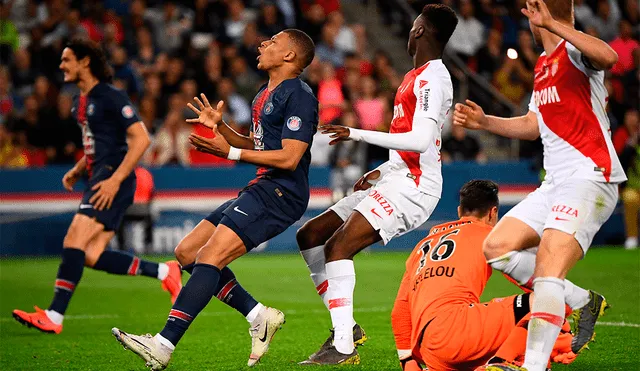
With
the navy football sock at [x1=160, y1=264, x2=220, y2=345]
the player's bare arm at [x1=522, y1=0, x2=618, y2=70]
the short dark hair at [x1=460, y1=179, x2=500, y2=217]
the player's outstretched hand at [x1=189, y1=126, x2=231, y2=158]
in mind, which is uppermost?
the player's bare arm at [x1=522, y1=0, x2=618, y2=70]

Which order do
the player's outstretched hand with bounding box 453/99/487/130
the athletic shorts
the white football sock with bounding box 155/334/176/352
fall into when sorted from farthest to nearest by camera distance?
the player's outstretched hand with bounding box 453/99/487/130
the white football sock with bounding box 155/334/176/352
the athletic shorts

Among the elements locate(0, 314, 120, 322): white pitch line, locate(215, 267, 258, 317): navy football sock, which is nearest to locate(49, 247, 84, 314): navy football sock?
locate(0, 314, 120, 322): white pitch line

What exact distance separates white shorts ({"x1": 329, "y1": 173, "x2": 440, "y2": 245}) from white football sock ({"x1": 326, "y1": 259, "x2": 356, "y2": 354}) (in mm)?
347

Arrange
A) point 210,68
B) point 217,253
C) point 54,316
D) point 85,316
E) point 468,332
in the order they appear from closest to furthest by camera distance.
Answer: point 468,332 → point 217,253 → point 54,316 → point 85,316 → point 210,68

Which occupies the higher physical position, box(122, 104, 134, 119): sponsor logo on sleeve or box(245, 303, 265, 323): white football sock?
box(122, 104, 134, 119): sponsor logo on sleeve

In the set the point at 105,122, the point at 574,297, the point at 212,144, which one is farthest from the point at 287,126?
the point at 105,122

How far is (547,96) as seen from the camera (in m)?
5.93

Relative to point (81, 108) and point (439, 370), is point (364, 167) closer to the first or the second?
point (81, 108)

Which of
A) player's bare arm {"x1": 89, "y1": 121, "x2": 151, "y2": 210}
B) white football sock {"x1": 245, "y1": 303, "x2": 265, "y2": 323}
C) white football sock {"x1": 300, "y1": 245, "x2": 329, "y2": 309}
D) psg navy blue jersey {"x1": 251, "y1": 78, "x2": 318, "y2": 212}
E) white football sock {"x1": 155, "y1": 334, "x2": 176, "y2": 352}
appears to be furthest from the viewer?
player's bare arm {"x1": 89, "y1": 121, "x2": 151, "y2": 210}

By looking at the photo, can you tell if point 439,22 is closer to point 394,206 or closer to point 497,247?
point 394,206

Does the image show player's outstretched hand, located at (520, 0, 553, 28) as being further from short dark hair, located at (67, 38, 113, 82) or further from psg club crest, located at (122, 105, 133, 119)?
short dark hair, located at (67, 38, 113, 82)

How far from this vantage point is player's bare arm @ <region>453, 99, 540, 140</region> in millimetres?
6422

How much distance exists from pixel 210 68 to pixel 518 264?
13118 mm

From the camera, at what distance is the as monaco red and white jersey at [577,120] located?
5766mm
